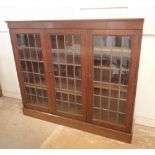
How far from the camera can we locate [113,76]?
192 cm

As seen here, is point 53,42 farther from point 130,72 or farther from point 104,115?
point 104,115

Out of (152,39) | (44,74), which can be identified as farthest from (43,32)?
(152,39)

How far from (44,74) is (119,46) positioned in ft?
3.45

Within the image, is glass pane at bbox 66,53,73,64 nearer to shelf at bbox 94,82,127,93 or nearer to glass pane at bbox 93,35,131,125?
glass pane at bbox 93,35,131,125

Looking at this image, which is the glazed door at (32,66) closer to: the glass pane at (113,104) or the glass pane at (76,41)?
the glass pane at (76,41)

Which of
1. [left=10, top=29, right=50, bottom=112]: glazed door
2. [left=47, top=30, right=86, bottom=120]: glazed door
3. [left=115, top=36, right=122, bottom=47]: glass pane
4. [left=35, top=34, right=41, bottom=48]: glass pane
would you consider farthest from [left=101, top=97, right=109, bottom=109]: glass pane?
[left=35, top=34, right=41, bottom=48]: glass pane

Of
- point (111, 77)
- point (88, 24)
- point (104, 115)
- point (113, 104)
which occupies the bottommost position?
point (104, 115)

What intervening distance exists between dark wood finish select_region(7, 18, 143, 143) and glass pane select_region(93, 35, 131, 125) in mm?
45

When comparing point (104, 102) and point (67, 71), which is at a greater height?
point (67, 71)

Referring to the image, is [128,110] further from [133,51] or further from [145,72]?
[133,51]

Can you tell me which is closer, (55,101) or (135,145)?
(135,145)

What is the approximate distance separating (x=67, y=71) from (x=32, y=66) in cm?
53

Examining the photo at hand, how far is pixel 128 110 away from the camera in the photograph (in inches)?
76.7
